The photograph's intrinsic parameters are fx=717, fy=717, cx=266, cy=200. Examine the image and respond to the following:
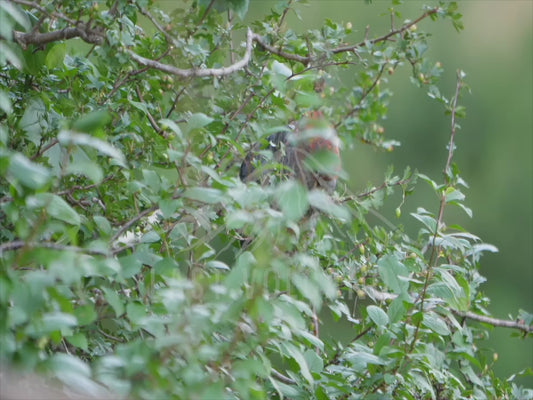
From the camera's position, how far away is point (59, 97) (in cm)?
147

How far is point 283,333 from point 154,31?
A: 0.90 m

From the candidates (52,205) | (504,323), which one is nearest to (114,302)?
(52,205)

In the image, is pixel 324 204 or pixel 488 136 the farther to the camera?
pixel 488 136

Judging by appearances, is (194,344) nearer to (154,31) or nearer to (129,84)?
(129,84)

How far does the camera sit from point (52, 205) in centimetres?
82

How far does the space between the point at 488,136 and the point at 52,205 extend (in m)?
4.09

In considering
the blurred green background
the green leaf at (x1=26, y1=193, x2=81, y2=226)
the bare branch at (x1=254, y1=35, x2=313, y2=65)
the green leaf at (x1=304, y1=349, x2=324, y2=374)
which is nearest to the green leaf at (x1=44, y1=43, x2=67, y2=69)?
the bare branch at (x1=254, y1=35, x2=313, y2=65)

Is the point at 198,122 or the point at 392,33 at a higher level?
the point at 392,33

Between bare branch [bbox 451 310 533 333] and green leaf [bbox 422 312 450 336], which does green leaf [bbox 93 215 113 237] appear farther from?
bare branch [bbox 451 310 533 333]

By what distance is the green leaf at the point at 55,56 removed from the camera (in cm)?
142

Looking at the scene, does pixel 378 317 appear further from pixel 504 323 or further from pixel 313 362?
pixel 504 323

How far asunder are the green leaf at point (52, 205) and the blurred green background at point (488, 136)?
3.42 m

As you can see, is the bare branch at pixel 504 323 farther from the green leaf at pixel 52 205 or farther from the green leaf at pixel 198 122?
the green leaf at pixel 52 205

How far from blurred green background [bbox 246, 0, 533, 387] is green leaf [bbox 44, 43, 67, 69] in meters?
2.90
